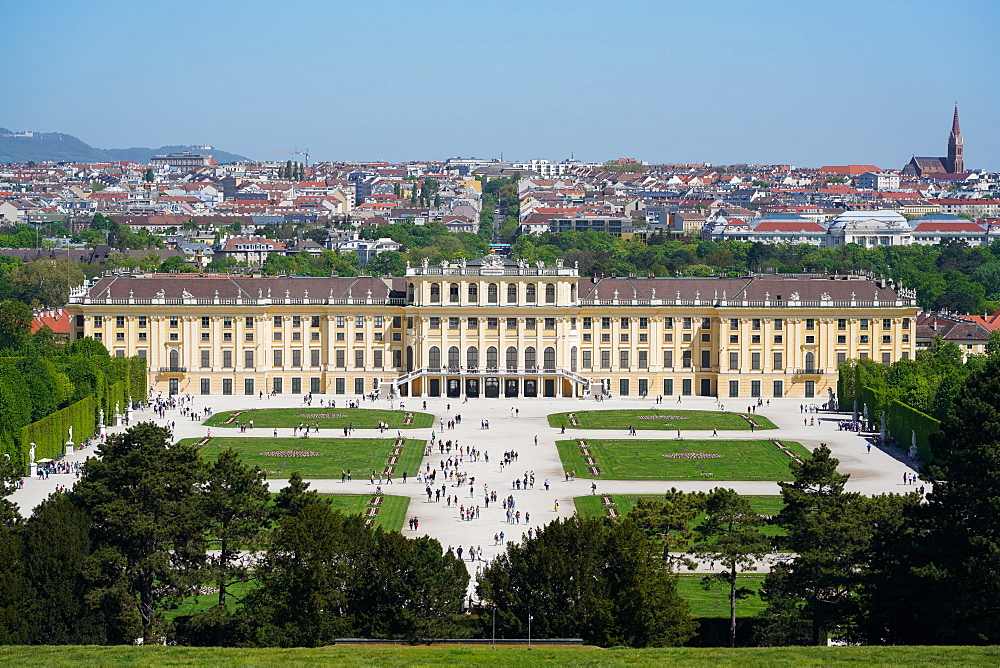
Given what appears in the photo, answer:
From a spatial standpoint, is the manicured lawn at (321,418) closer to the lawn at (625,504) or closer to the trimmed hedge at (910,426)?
the trimmed hedge at (910,426)

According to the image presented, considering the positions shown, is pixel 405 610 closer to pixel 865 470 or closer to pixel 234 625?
pixel 234 625

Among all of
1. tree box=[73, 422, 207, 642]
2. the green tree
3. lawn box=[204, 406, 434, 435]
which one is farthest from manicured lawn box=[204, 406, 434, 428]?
tree box=[73, 422, 207, 642]

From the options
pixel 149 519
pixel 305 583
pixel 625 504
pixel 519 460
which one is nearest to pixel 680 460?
pixel 519 460

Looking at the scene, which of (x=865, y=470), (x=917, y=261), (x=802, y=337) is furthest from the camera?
(x=917, y=261)

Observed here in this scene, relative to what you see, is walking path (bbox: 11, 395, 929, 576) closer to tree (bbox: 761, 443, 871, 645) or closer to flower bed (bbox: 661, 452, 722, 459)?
flower bed (bbox: 661, 452, 722, 459)

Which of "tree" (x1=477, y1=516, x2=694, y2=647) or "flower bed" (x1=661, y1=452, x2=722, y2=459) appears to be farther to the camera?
"flower bed" (x1=661, y1=452, x2=722, y2=459)

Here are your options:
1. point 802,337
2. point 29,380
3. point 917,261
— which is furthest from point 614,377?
point 917,261

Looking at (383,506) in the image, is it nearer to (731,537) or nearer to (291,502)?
(291,502)
